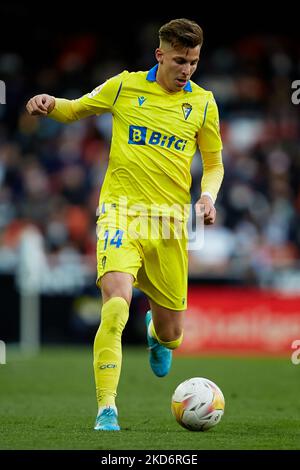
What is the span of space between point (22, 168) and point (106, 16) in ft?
19.0

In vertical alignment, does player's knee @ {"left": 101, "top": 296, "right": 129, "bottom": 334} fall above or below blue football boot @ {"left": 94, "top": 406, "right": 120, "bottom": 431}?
above

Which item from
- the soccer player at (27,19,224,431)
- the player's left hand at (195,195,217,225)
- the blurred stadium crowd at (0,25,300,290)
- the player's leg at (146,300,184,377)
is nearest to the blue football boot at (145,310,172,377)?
the player's leg at (146,300,184,377)

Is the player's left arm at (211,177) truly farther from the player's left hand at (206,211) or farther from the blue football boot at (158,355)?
→ the blue football boot at (158,355)

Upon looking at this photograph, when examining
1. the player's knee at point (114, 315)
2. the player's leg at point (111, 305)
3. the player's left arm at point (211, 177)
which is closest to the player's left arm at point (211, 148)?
the player's left arm at point (211, 177)

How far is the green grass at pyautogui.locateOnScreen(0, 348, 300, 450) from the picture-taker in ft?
20.6

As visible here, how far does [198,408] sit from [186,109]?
2.16m

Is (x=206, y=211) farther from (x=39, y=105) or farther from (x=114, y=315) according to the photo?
(x=39, y=105)

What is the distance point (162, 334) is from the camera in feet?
27.4

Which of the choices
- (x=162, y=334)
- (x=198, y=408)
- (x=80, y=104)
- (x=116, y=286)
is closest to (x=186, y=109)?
(x=80, y=104)

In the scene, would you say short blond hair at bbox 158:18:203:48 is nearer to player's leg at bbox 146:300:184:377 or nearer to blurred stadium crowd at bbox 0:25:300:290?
player's leg at bbox 146:300:184:377

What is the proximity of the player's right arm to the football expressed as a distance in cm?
209

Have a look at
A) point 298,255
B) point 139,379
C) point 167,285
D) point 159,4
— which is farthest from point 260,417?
point 159,4

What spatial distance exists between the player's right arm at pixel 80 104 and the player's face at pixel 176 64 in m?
0.33

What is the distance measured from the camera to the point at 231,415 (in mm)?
8211
